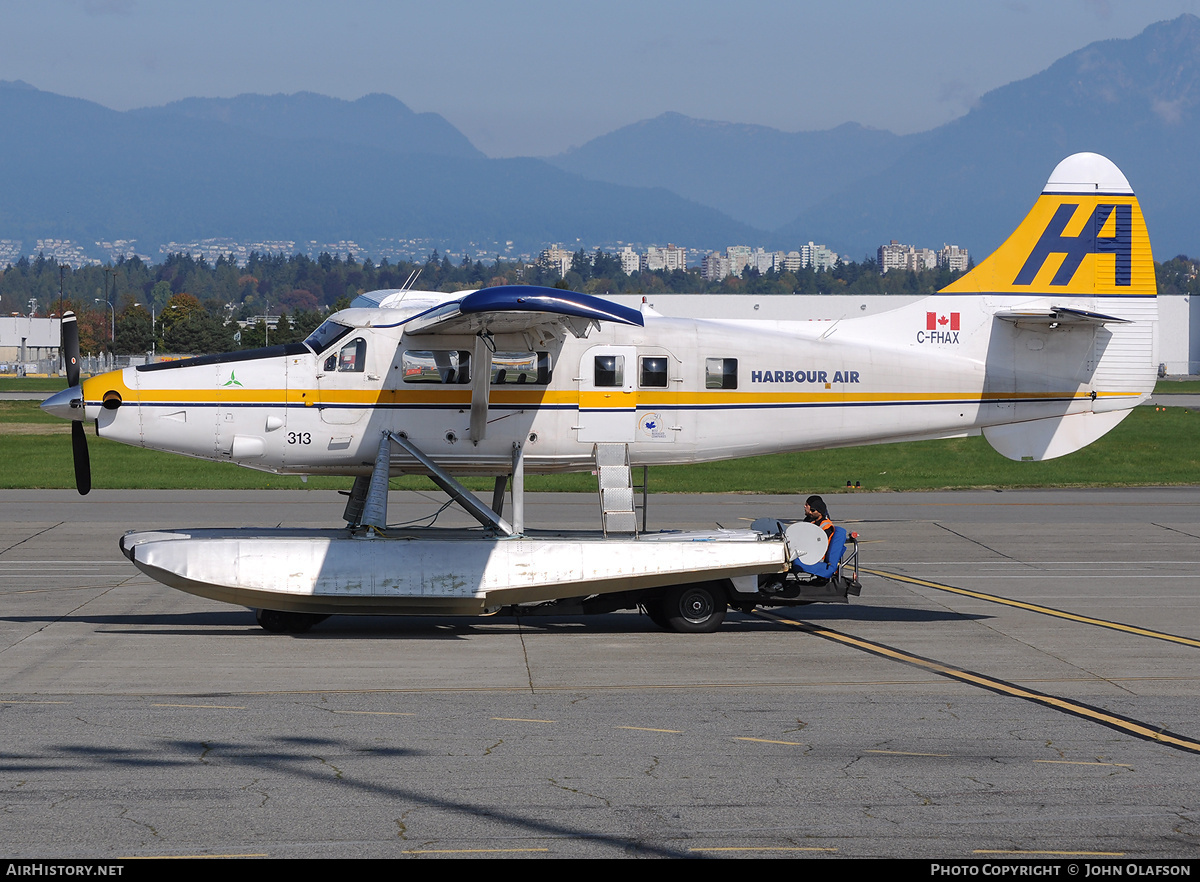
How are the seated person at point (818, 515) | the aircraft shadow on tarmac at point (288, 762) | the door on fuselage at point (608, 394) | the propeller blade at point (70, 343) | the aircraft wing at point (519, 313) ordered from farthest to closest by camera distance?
the door on fuselage at point (608, 394), the propeller blade at point (70, 343), the seated person at point (818, 515), the aircraft wing at point (519, 313), the aircraft shadow on tarmac at point (288, 762)

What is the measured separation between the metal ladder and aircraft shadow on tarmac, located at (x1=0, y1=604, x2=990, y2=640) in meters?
1.39

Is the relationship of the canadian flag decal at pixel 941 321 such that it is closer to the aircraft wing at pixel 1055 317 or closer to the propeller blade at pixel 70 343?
the aircraft wing at pixel 1055 317

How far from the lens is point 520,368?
15336 millimetres

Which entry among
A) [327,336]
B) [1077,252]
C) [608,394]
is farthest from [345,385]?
[1077,252]

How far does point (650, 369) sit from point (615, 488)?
1.66 metres

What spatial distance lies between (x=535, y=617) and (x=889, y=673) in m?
5.18

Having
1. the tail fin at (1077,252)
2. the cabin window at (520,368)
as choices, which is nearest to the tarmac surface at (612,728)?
the cabin window at (520,368)

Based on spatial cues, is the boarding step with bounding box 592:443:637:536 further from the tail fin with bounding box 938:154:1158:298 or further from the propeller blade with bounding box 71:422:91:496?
the propeller blade with bounding box 71:422:91:496

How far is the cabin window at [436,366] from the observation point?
49.9 feet

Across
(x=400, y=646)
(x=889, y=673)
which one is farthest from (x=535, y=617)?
(x=889, y=673)

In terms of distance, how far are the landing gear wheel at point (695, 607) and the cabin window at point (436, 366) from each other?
3.84 m

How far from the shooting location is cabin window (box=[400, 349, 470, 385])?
15.2 meters

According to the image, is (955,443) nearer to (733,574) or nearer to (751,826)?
(733,574)

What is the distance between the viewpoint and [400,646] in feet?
44.8
